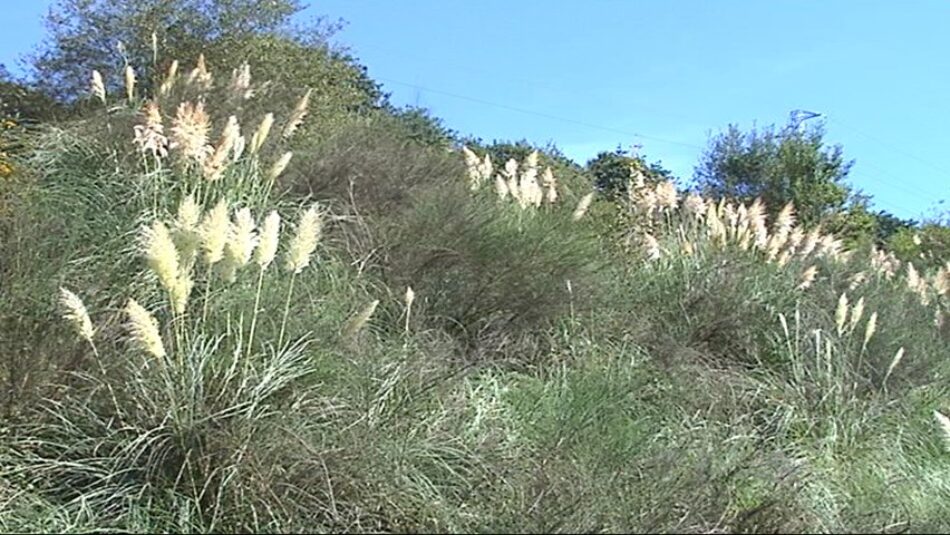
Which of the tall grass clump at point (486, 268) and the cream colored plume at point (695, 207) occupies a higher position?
the cream colored plume at point (695, 207)

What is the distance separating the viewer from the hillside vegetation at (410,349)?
339 cm

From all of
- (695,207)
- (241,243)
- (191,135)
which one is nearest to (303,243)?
(241,243)

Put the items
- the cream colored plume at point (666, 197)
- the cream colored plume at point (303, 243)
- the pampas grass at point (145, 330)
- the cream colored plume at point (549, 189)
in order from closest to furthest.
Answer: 1. the pampas grass at point (145, 330)
2. the cream colored plume at point (303, 243)
3. the cream colored plume at point (549, 189)
4. the cream colored plume at point (666, 197)

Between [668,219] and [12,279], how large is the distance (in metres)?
4.96

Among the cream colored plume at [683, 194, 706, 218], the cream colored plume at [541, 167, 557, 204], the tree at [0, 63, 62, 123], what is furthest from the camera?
the tree at [0, 63, 62, 123]

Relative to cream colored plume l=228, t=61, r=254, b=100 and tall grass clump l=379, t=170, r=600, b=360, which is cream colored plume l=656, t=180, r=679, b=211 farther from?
cream colored plume l=228, t=61, r=254, b=100

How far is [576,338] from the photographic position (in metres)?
5.58

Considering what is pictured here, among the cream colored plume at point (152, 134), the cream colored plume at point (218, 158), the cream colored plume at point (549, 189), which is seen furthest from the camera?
the cream colored plume at point (549, 189)

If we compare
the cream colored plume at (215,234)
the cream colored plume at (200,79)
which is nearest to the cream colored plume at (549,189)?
the cream colored plume at (200,79)

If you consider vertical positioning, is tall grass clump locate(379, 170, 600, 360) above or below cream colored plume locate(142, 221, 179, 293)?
above

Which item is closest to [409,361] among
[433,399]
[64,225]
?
[433,399]

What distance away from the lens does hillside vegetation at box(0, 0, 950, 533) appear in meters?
3.39

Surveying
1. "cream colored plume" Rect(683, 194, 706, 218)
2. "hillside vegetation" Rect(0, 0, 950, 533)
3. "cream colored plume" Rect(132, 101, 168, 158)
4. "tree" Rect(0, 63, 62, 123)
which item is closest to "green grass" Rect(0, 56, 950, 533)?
"hillside vegetation" Rect(0, 0, 950, 533)

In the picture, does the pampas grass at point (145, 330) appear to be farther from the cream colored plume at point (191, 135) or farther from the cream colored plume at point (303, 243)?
the cream colored plume at point (191, 135)
